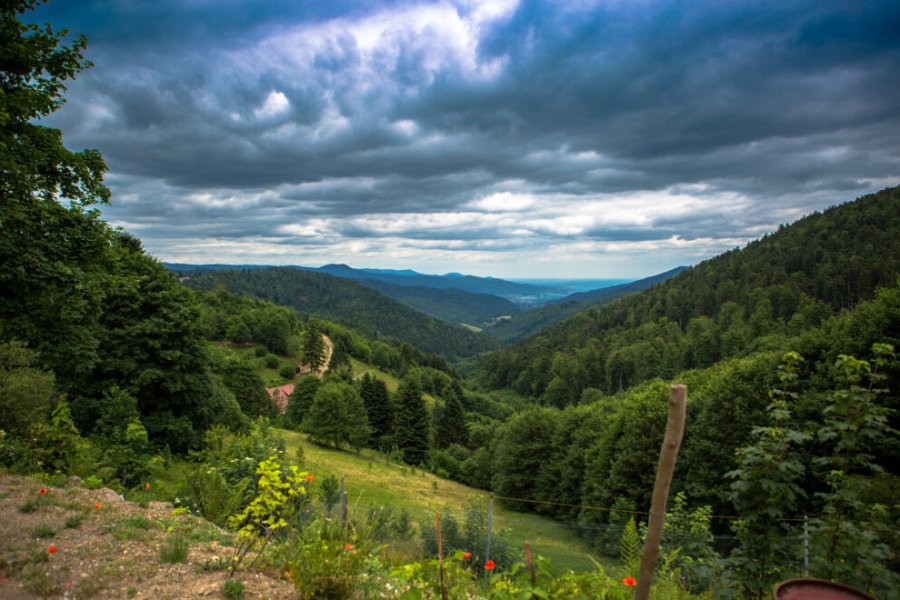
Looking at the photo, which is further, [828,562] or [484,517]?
[484,517]

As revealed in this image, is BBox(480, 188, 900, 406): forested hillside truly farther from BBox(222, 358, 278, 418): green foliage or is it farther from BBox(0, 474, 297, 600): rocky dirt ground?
BBox(0, 474, 297, 600): rocky dirt ground

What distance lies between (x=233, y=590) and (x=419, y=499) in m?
23.0

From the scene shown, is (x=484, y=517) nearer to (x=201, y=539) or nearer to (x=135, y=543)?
(x=201, y=539)

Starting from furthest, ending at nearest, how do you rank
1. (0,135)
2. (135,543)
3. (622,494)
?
(622,494) < (0,135) < (135,543)

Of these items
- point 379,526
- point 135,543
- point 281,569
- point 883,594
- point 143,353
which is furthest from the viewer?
point 143,353

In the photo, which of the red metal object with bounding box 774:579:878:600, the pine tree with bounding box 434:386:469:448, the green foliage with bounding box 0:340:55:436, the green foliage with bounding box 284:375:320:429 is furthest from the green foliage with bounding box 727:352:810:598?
the pine tree with bounding box 434:386:469:448

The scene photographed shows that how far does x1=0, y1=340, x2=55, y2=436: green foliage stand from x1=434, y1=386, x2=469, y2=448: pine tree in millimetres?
58223

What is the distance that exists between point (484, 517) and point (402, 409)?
45428mm

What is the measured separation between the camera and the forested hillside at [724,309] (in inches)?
3287

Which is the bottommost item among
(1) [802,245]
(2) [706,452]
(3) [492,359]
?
(3) [492,359]

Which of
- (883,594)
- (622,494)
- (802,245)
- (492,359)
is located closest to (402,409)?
→ (622,494)

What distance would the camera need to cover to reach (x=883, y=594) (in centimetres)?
402

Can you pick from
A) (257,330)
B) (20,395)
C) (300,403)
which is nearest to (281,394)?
(300,403)

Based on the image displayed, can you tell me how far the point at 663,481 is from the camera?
11.9 feet
